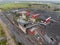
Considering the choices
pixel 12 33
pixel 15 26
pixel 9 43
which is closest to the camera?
pixel 9 43

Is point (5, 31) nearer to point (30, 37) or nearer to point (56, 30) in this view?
point (30, 37)

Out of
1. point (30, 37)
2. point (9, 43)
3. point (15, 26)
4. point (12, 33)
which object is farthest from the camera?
point (15, 26)

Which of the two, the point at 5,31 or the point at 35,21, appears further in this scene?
the point at 35,21

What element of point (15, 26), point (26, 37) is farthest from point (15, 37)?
point (15, 26)

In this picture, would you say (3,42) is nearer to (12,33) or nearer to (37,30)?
(12,33)

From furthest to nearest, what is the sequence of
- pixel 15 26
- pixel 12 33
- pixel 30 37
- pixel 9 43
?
1. pixel 15 26
2. pixel 12 33
3. pixel 30 37
4. pixel 9 43

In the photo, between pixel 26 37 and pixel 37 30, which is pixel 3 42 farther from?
pixel 37 30

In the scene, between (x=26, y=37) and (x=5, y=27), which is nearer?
(x=26, y=37)

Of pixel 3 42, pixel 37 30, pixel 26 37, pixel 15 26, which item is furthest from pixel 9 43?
pixel 15 26
